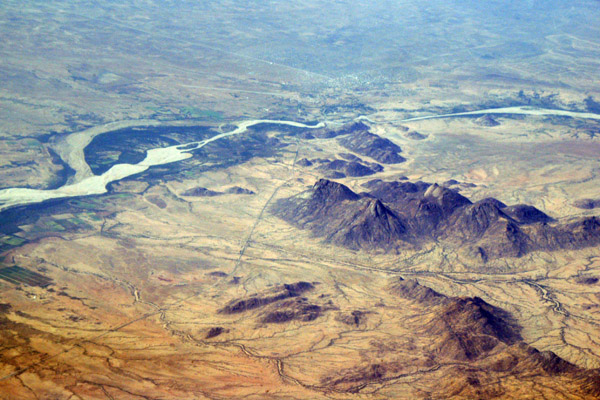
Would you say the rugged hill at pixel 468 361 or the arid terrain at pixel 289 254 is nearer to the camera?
the rugged hill at pixel 468 361

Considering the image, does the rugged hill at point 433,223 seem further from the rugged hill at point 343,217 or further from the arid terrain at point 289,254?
the arid terrain at point 289,254

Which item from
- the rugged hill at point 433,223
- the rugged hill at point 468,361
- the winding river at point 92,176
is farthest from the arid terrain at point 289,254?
the winding river at point 92,176

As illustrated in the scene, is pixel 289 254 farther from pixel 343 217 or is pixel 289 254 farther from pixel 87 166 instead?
pixel 87 166

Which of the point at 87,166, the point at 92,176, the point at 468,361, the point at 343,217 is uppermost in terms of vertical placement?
the point at 468,361

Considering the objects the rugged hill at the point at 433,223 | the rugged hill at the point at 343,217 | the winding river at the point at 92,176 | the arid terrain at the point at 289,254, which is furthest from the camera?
the winding river at the point at 92,176

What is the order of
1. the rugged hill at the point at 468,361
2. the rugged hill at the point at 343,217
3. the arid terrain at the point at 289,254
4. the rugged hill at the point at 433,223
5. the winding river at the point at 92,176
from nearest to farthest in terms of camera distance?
the rugged hill at the point at 468,361
the arid terrain at the point at 289,254
the rugged hill at the point at 433,223
the rugged hill at the point at 343,217
the winding river at the point at 92,176

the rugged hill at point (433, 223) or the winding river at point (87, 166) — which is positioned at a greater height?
the rugged hill at point (433, 223)

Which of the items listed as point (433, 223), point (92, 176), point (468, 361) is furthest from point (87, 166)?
point (468, 361)
